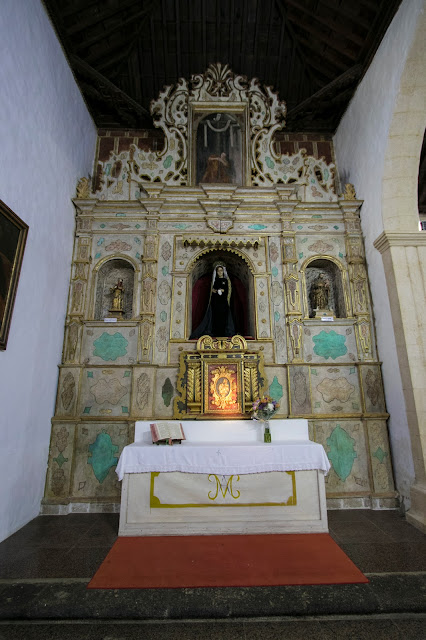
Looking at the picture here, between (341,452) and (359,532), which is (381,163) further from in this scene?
(359,532)

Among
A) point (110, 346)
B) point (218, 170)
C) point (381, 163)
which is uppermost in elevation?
point (218, 170)

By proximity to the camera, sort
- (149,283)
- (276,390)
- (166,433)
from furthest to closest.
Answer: (149,283), (276,390), (166,433)

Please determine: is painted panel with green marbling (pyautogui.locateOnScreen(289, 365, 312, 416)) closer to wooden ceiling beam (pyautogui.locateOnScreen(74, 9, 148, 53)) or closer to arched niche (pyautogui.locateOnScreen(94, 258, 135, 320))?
arched niche (pyautogui.locateOnScreen(94, 258, 135, 320))

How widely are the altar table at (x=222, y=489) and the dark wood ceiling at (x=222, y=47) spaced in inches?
290

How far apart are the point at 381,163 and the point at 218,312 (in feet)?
13.2

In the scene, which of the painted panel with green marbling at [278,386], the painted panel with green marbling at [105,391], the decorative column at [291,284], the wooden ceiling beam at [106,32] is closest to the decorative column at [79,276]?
the painted panel with green marbling at [105,391]

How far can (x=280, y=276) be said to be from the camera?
7.06 meters

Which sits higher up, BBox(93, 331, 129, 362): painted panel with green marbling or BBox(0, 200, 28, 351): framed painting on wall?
BBox(0, 200, 28, 351): framed painting on wall

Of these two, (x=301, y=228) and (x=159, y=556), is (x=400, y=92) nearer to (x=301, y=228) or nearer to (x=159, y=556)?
(x=301, y=228)

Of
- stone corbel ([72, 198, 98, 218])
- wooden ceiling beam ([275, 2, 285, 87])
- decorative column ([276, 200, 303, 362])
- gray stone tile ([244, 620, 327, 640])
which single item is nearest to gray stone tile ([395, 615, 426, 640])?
gray stone tile ([244, 620, 327, 640])

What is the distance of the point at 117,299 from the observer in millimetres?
7082

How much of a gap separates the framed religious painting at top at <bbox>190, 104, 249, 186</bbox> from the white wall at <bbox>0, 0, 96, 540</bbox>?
265 centimetres

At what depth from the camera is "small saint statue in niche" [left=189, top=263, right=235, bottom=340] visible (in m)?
6.95

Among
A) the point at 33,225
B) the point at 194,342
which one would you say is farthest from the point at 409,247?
the point at 33,225
